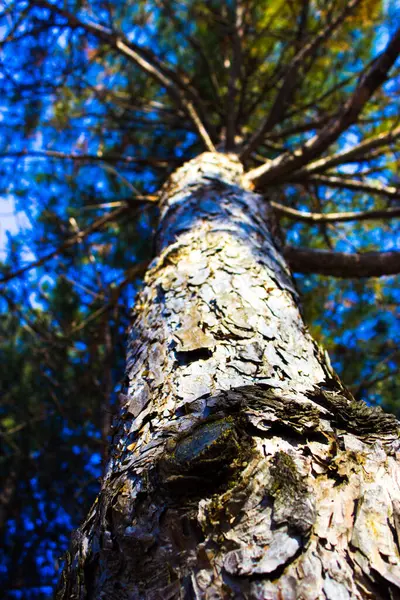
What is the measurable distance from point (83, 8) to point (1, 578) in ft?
16.4

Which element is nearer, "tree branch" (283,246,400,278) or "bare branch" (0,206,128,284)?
"tree branch" (283,246,400,278)

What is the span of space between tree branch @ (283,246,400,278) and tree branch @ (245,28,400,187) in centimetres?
53

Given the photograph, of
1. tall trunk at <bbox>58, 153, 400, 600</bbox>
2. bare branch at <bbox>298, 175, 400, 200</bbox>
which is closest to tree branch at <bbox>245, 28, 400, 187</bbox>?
bare branch at <bbox>298, 175, 400, 200</bbox>

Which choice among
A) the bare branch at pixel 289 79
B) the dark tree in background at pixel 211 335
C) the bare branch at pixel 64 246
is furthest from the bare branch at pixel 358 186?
the bare branch at pixel 64 246

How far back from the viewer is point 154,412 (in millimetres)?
974

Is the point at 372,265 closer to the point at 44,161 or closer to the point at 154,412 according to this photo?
the point at 154,412

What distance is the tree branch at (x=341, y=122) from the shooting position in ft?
6.76

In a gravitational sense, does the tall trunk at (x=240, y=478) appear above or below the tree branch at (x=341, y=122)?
below

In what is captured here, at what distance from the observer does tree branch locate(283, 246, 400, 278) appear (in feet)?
6.82

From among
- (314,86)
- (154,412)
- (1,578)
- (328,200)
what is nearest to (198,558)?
(154,412)

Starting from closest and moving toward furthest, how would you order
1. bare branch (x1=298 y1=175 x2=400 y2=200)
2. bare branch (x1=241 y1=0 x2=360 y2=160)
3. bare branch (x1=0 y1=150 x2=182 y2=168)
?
bare branch (x1=298 y1=175 x2=400 y2=200), bare branch (x1=241 y1=0 x2=360 y2=160), bare branch (x1=0 y1=150 x2=182 y2=168)

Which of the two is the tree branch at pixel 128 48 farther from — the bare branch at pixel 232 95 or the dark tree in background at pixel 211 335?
the bare branch at pixel 232 95

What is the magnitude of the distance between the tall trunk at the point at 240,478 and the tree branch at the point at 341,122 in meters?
1.43

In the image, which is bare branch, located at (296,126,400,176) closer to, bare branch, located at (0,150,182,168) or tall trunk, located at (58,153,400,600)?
bare branch, located at (0,150,182,168)
